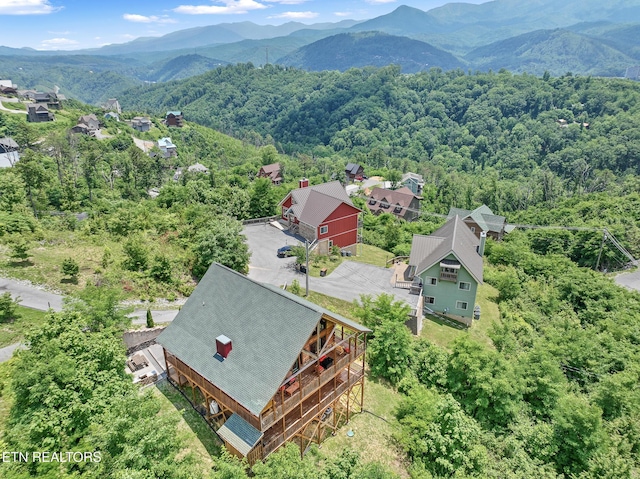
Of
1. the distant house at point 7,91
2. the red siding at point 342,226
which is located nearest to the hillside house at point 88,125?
the distant house at point 7,91

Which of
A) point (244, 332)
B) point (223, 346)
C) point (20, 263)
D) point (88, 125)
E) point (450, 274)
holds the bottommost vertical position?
point (450, 274)

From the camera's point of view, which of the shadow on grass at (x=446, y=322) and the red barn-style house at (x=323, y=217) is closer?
the shadow on grass at (x=446, y=322)

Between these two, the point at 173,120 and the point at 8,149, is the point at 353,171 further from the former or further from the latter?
the point at 8,149

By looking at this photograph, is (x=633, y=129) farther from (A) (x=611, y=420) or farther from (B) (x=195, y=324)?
(B) (x=195, y=324)

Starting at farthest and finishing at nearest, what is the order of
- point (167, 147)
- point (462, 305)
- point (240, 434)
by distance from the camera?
point (167, 147) → point (462, 305) → point (240, 434)

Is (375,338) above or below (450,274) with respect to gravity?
above

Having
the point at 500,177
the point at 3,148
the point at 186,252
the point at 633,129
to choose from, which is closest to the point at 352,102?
the point at 500,177

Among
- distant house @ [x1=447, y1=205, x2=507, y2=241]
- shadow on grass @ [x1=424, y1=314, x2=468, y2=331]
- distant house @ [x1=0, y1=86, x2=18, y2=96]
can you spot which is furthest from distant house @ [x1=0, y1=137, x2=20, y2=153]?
distant house @ [x1=447, y1=205, x2=507, y2=241]

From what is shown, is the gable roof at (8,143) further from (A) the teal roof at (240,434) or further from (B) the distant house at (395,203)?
(A) the teal roof at (240,434)

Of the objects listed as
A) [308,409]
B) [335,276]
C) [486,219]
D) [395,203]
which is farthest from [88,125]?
[308,409]
